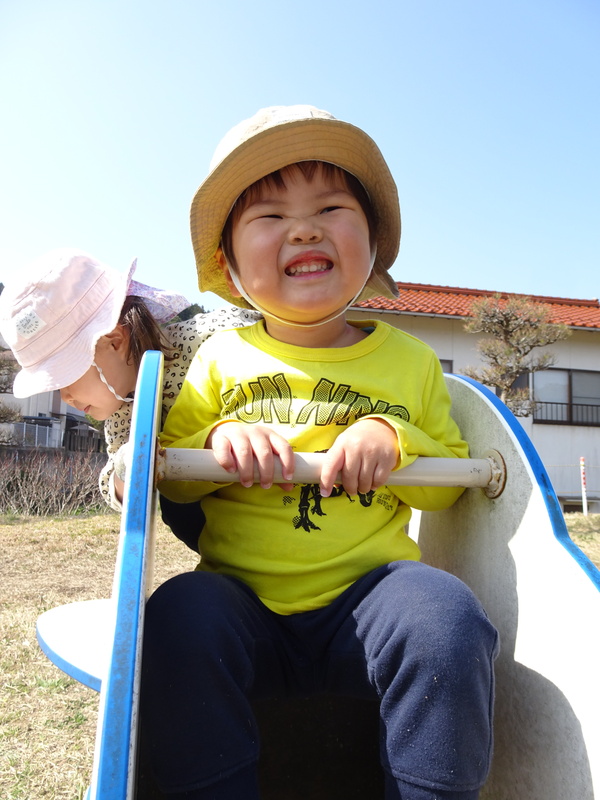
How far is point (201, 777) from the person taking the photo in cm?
76

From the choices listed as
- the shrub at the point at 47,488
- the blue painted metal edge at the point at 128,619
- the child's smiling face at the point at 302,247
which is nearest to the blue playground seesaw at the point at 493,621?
the blue painted metal edge at the point at 128,619

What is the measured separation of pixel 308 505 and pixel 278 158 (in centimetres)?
62

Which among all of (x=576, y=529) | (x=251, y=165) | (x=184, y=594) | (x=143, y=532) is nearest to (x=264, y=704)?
(x=184, y=594)

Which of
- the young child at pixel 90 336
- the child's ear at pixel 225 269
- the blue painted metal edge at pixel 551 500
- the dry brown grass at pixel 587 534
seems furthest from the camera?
the dry brown grass at pixel 587 534

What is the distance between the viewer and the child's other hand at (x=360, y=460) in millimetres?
937

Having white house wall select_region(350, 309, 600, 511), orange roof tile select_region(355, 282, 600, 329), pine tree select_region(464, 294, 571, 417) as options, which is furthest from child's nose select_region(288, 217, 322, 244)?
white house wall select_region(350, 309, 600, 511)

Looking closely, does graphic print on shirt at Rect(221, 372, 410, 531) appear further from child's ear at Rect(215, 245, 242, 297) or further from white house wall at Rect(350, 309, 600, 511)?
white house wall at Rect(350, 309, 600, 511)

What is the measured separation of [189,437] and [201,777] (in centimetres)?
53

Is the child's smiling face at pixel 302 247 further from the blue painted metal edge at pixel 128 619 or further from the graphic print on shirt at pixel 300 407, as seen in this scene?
the blue painted metal edge at pixel 128 619

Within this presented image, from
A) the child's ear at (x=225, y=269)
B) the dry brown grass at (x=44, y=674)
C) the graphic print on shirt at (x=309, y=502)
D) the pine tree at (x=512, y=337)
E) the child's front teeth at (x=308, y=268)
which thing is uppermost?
the pine tree at (x=512, y=337)

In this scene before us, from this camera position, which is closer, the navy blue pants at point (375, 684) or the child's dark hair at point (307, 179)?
the navy blue pants at point (375, 684)

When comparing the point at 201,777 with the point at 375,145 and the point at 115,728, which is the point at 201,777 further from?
the point at 375,145

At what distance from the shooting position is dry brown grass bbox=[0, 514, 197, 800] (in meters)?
1.66

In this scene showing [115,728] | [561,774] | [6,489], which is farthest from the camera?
[6,489]
